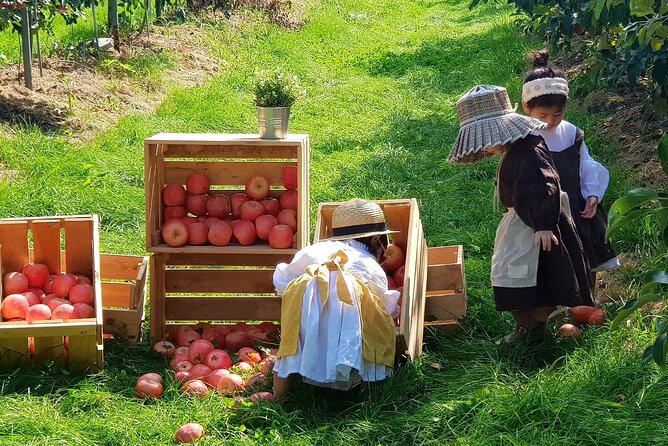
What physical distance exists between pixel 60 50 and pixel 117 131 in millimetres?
3260

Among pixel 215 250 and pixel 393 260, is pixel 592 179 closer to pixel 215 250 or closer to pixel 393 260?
pixel 393 260

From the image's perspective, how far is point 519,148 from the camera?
457cm

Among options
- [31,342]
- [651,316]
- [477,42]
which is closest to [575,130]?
[651,316]

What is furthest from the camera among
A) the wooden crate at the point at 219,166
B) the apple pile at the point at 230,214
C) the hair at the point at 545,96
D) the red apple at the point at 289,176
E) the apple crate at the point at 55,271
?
the red apple at the point at 289,176

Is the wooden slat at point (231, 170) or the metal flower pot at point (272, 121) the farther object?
the wooden slat at point (231, 170)

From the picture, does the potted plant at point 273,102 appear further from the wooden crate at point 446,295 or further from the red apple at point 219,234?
the wooden crate at point 446,295

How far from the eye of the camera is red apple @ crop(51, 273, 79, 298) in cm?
514

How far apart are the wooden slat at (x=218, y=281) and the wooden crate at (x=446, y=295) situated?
0.98 m

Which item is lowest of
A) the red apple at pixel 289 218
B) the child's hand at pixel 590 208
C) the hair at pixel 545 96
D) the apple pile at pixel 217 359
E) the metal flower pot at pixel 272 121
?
the apple pile at pixel 217 359

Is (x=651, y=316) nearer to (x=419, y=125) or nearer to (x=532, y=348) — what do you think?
(x=532, y=348)

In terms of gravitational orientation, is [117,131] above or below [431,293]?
above

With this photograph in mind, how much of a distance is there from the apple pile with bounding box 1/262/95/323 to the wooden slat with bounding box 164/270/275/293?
0.57m

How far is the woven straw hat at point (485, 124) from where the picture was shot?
14.9ft

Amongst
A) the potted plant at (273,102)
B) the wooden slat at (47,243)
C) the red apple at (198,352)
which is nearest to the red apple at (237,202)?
the potted plant at (273,102)
